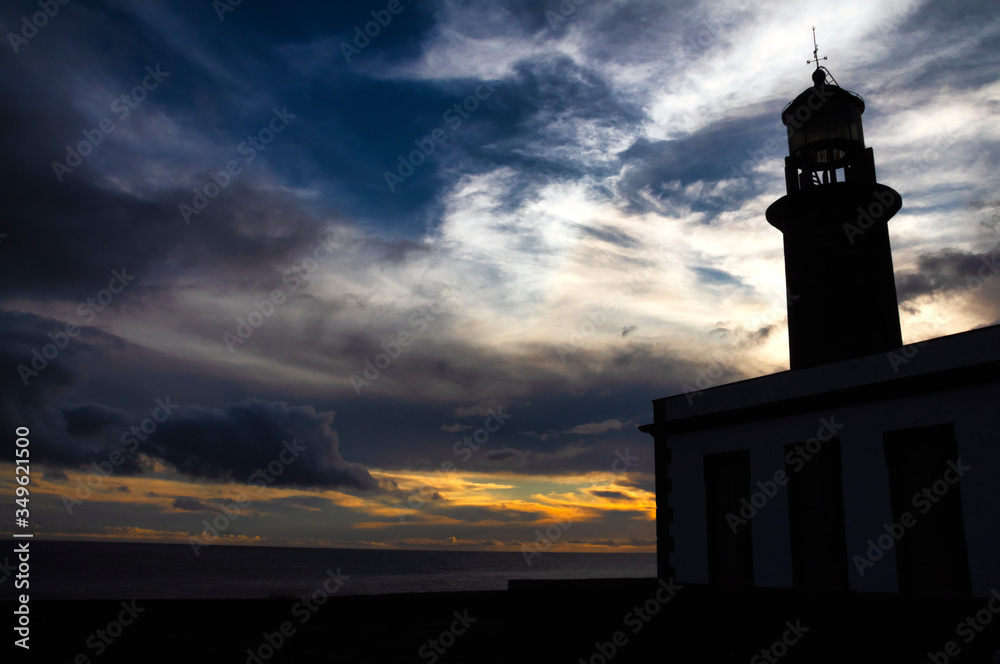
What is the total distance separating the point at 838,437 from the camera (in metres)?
12.8

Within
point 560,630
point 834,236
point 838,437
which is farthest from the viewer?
point 834,236

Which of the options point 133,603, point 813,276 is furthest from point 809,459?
point 133,603

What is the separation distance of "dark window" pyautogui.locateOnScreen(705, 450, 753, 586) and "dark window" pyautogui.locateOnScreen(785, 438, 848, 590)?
1.11 metres

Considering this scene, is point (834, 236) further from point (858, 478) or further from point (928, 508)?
point (928, 508)

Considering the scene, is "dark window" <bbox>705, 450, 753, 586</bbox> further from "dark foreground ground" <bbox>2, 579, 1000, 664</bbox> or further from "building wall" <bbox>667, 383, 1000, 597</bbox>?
"dark foreground ground" <bbox>2, 579, 1000, 664</bbox>

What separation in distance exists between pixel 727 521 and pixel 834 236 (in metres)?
8.41

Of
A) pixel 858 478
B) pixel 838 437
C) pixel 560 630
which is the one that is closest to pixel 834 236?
pixel 838 437

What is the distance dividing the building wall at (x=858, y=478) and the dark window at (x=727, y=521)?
17 centimetres

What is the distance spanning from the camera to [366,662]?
10648 millimetres

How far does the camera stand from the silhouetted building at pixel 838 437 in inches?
433

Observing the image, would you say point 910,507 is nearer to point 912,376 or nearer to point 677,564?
point 912,376

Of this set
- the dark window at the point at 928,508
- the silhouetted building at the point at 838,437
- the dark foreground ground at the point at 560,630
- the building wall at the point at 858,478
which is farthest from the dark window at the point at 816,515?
the dark foreground ground at the point at 560,630

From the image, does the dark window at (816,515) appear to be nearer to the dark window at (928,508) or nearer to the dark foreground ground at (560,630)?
the dark window at (928,508)

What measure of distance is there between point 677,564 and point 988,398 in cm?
741
